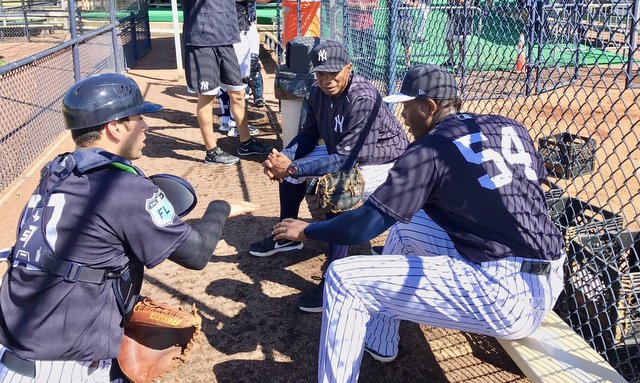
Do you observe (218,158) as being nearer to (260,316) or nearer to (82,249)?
(260,316)

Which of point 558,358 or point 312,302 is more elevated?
point 558,358

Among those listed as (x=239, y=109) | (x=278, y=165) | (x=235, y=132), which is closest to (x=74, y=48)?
(x=235, y=132)

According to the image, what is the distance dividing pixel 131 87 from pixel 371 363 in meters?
1.67

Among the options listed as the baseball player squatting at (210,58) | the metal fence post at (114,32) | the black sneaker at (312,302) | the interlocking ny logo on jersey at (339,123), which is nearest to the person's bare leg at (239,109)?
the baseball player squatting at (210,58)

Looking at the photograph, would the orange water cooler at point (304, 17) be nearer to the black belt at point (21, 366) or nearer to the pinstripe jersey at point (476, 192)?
the pinstripe jersey at point (476, 192)

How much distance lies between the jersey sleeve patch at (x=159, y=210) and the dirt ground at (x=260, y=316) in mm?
1052

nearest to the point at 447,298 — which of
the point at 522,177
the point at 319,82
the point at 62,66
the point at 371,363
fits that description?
the point at 522,177

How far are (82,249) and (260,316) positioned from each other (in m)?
1.49

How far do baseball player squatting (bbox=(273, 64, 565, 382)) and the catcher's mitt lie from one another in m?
0.55

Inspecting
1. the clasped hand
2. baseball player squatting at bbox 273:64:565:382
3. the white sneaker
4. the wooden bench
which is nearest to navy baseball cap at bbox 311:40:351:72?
the clasped hand

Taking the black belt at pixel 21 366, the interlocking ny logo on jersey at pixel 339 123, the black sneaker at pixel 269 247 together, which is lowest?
the black sneaker at pixel 269 247

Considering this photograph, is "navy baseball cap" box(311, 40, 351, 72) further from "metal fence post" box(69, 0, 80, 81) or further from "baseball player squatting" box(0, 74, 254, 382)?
"metal fence post" box(69, 0, 80, 81)

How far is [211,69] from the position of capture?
18.3 ft

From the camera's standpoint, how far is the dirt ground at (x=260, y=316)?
276cm
